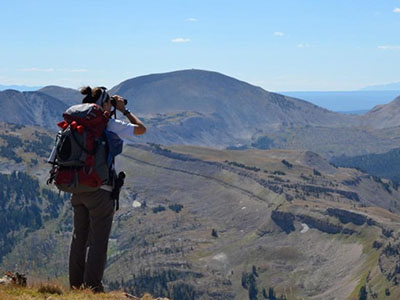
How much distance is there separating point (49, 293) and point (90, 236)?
7.19 feet

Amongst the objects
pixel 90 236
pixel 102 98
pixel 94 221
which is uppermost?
pixel 102 98

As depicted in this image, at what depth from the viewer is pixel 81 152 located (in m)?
16.2

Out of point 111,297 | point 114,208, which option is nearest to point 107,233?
point 114,208

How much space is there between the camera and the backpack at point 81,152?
16172mm

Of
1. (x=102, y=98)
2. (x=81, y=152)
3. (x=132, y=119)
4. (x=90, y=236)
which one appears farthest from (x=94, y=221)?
(x=102, y=98)

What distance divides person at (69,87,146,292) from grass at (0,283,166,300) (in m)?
0.67

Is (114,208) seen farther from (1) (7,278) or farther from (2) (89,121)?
(1) (7,278)

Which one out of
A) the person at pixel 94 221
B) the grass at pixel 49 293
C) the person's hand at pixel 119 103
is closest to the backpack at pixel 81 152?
the person at pixel 94 221

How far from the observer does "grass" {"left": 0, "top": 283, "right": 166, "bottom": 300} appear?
1576 centimetres

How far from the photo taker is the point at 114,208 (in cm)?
1767

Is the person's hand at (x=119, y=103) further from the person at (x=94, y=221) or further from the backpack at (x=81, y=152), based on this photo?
the backpack at (x=81, y=152)

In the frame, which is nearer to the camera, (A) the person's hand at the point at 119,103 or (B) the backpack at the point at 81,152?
(B) the backpack at the point at 81,152

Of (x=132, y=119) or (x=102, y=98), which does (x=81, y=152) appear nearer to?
(x=102, y=98)

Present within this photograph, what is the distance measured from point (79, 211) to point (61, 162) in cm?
226
